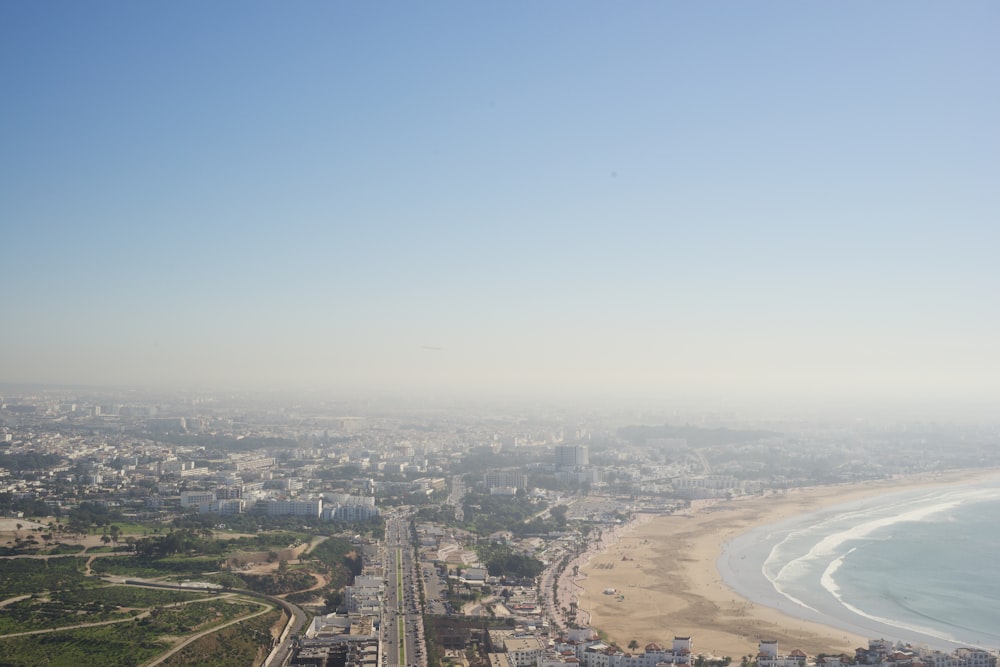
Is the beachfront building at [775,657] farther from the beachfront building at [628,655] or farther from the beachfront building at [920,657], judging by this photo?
the beachfront building at [628,655]

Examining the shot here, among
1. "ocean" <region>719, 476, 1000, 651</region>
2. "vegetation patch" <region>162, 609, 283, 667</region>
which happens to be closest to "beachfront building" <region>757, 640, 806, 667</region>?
"ocean" <region>719, 476, 1000, 651</region>

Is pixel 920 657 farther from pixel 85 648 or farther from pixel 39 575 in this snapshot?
pixel 39 575

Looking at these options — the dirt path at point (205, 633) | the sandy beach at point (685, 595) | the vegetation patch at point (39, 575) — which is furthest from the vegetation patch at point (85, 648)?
the sandy beach at point (685, 595)

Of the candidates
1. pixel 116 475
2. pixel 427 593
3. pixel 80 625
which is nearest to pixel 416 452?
pixel 116 475

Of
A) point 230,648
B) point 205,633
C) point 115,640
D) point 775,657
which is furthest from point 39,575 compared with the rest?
point 775,657

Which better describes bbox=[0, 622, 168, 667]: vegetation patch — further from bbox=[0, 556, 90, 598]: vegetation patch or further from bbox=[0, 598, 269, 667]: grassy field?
bbox=[0, 556, 90, 598]: vegetation patch

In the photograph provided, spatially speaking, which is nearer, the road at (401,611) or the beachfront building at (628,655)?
the beachfront building at (628,655)
